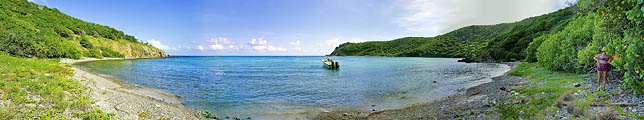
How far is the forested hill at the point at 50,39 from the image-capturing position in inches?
1885

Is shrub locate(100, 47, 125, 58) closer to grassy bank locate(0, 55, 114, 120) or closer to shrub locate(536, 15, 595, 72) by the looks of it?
grassy bank locate(0, 55, 114, 120)

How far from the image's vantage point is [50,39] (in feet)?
191

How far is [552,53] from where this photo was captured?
72.4 feet

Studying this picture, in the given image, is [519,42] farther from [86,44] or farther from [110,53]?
[110,53]

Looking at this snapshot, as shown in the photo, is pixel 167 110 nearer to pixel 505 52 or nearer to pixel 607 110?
pixel 607 110

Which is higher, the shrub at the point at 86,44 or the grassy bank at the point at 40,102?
the shrub at the point at 86,44

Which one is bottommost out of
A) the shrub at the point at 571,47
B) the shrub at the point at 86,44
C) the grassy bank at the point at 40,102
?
the grassy bank at the point at 40,102

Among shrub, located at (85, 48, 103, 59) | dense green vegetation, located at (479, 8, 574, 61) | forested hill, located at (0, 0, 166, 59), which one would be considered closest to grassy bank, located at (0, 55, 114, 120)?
forested hill, located at (0, 0, 166, 59)

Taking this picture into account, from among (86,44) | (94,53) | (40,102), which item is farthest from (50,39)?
(40,102)

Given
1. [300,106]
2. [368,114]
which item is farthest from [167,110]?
[368,114]

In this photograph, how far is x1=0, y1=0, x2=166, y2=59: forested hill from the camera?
47.9 meters

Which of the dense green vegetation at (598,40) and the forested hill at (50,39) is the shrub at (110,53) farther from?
the dense green vegetation at (598,40)

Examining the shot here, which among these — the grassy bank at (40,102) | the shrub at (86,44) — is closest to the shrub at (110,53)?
the shrub at (86,44)

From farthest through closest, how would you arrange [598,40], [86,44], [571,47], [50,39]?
[86,44]
[50,39]
[571,47]
[598,40]
